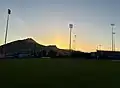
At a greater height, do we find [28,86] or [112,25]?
[112,25]

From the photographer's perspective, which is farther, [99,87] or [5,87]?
[99,87]

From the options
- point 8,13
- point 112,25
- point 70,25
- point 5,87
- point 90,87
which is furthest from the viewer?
point 112,25

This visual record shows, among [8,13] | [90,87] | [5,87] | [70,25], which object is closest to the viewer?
[5,87]

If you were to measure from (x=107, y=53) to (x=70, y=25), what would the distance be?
Answer: 56.2 feet

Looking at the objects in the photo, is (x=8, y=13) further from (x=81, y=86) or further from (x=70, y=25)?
(x=81, y=86)

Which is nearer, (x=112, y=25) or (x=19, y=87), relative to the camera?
(x=19, y=87)

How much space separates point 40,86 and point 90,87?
2.15 metres

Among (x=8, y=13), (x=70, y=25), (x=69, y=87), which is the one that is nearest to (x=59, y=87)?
(x=69, y=87)

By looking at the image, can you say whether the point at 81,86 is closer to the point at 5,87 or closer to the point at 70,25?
the point at 5,87

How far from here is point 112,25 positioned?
105m

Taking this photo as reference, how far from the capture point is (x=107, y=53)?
96125 millimetres

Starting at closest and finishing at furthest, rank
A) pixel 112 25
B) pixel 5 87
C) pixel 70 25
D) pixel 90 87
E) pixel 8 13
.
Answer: pixel 5 87, pixel 90 87, pixel 8 13, pixel 70 25, pixel 112 25

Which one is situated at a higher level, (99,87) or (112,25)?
(112,25)

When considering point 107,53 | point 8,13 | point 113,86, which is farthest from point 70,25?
point 113,86
